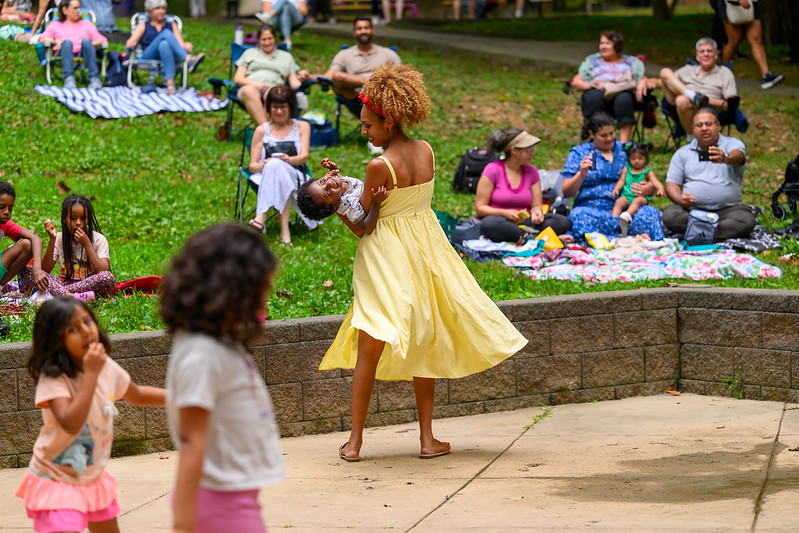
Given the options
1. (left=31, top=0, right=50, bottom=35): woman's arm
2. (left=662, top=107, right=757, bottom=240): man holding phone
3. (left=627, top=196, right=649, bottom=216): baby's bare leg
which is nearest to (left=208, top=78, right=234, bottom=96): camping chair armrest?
(left=31, top=0, right=50, bottom=35): woman's arm

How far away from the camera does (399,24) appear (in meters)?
24.4

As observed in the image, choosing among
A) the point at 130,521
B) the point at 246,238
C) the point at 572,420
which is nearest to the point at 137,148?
the point at 572,420

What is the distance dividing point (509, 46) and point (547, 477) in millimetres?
15494

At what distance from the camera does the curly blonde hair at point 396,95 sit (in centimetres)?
613

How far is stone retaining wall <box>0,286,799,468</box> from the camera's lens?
705 centimetres

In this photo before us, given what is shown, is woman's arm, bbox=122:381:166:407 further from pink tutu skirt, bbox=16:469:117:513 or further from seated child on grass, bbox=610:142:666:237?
seated child on grass, bbox=610:142:666:237

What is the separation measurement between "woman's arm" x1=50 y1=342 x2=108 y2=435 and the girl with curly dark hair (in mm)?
638

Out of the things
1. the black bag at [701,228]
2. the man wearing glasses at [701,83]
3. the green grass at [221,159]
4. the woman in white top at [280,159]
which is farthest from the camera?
the man wearing glasses at [701,83]

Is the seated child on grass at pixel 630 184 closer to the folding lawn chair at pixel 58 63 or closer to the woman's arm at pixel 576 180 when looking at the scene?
the woman's arm at pixel 576 180

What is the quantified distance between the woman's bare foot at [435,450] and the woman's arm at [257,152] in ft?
16.4

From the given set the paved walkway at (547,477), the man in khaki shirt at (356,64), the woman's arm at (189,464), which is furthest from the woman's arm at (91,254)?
the man in khaki shirt at (356,64)

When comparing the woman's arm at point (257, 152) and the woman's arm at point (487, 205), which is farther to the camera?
the woman's arm at point (257, 152)

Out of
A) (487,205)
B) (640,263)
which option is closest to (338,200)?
(640,263)

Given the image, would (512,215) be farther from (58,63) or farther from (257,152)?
(58,63)
